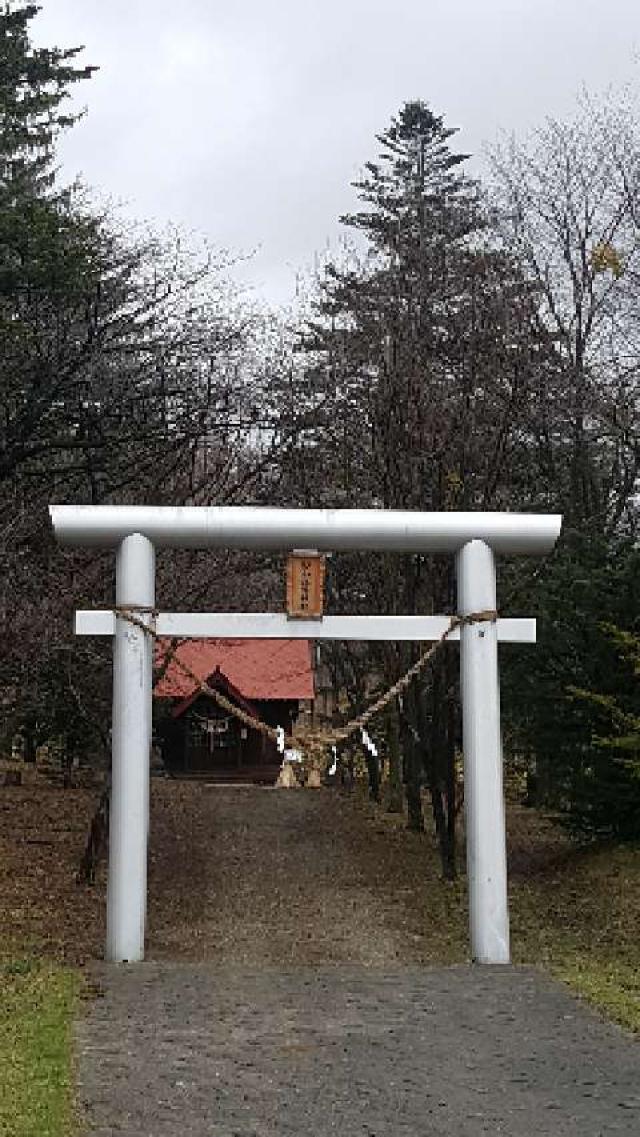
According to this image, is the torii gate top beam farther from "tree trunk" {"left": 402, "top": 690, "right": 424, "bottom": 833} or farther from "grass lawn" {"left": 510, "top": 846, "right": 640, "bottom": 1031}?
"tree trunk" {"left": 402, "top": 690, "right": 424, "bottom": 833}

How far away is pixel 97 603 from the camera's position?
14695 millimetres

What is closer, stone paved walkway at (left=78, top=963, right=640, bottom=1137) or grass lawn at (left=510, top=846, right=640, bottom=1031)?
stone paved walkway at (left=78, top=963, right=640, bottom=1137)

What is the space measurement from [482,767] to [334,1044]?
11.5 feet

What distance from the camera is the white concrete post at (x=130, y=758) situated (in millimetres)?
9797

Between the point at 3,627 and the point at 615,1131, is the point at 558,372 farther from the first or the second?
the point at 615,1131

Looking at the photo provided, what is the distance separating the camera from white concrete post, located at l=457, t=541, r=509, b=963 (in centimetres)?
997

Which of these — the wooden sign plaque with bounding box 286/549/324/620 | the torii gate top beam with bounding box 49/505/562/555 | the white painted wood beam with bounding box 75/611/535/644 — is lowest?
the white painted wood beam with bounding box 75/611/535/644

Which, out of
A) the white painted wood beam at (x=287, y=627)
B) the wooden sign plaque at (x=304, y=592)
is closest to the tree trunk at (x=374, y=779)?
the white painted wood beam at (x=287, y=627)

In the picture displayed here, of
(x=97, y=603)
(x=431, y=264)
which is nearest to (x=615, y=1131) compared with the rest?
(x=97, y=603)

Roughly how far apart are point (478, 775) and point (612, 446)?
42.3 feet

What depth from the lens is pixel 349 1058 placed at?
21.8ft

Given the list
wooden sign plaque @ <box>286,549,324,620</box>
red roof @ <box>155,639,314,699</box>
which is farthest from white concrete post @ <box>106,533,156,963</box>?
red roof @ <box>155,639,314,699</box>

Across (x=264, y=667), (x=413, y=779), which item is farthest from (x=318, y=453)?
(x=264, y=667)

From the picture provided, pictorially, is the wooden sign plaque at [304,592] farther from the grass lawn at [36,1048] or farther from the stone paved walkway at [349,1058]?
the grass lawn at [36,1048]
